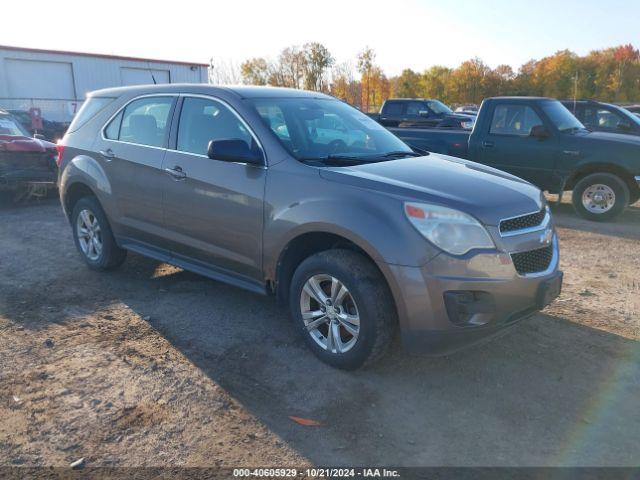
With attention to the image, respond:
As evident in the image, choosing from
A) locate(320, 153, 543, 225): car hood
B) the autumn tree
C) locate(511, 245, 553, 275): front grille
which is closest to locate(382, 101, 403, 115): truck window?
locate(320, 153, 543, 225): car hood

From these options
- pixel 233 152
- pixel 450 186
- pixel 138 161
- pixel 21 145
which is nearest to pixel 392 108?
pixel 21 145

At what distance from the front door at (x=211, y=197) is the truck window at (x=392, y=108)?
13917 mm

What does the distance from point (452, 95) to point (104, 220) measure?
65058 mm

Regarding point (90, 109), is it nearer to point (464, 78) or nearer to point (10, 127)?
point (10, 127)

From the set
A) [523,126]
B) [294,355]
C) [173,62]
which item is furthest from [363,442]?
[173,62]

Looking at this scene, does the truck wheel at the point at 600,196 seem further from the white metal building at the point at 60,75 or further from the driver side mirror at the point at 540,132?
the white metal building at the point at 60,75

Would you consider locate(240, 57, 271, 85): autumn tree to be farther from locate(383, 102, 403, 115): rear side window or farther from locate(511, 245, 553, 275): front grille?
locate(511, 245, 553, 275): front grille

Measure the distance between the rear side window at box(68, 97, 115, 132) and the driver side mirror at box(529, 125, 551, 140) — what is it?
20.9ft

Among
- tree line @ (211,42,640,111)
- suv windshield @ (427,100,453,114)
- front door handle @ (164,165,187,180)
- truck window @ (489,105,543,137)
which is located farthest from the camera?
tree line @ (211,42,640,111)

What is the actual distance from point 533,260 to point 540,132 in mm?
5763

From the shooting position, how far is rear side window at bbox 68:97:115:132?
5383 mm

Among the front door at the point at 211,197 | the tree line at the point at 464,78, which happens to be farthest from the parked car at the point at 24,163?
the tree line at the point at 464,78

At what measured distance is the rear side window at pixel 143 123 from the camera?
15.2ft

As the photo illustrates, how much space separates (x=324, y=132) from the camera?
4250mm
